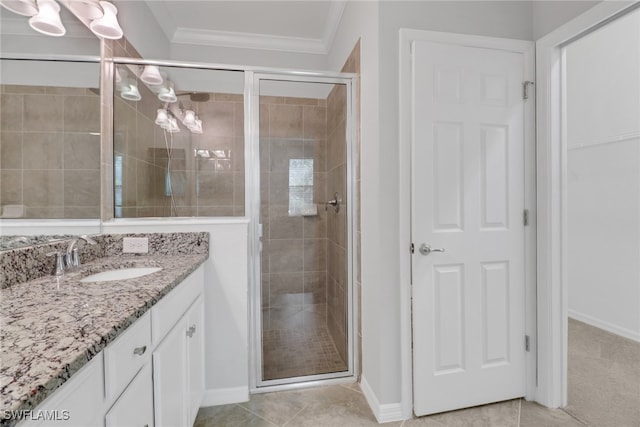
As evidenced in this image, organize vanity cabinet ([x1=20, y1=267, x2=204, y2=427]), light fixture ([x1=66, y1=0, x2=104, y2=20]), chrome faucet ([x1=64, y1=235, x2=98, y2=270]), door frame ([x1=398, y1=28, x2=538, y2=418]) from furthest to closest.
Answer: door frame ([x1=398, y1=28, x2=538, y2=418]) → light fixture ([x1=66, y1=0, x2=104, y2=20]) → chrome faucet ([x1=64, y1=235, x2=98, y2=270]) → vanity cabinet ([x1=20, y1=267, x2=204, y2=427])

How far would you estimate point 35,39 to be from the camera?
1.19m

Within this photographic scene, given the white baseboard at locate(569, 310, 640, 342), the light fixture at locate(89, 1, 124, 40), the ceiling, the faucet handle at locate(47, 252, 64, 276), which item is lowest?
the white baseboard at locate(569, 310, 640, 342)

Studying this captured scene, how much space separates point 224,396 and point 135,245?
1035 mm

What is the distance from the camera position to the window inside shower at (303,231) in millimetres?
1994

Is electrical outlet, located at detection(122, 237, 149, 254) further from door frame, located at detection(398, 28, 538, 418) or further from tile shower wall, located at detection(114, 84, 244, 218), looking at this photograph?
door frame, located at detection(398, 28, 538, 418)

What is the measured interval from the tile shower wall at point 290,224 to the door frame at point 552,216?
51.8 inches

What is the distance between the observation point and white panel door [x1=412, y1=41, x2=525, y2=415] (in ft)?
5.25

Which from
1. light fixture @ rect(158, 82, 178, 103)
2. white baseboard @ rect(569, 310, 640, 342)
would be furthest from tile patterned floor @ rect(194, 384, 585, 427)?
light fixture @ rect(158, 82, 178, 103)

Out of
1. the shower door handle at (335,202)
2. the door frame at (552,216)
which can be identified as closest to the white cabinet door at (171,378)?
the shower door handle at (335,202)

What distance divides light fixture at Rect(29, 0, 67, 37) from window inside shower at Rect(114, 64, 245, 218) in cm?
52

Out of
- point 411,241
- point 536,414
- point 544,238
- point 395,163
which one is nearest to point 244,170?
point 395,163

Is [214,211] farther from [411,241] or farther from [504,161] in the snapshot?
[504,161]

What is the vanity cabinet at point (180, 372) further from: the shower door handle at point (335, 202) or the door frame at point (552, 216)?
the door frame at point (552, 216)

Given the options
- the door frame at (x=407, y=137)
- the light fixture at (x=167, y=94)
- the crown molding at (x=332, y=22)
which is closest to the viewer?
the door frame at (x=407, y=137)
